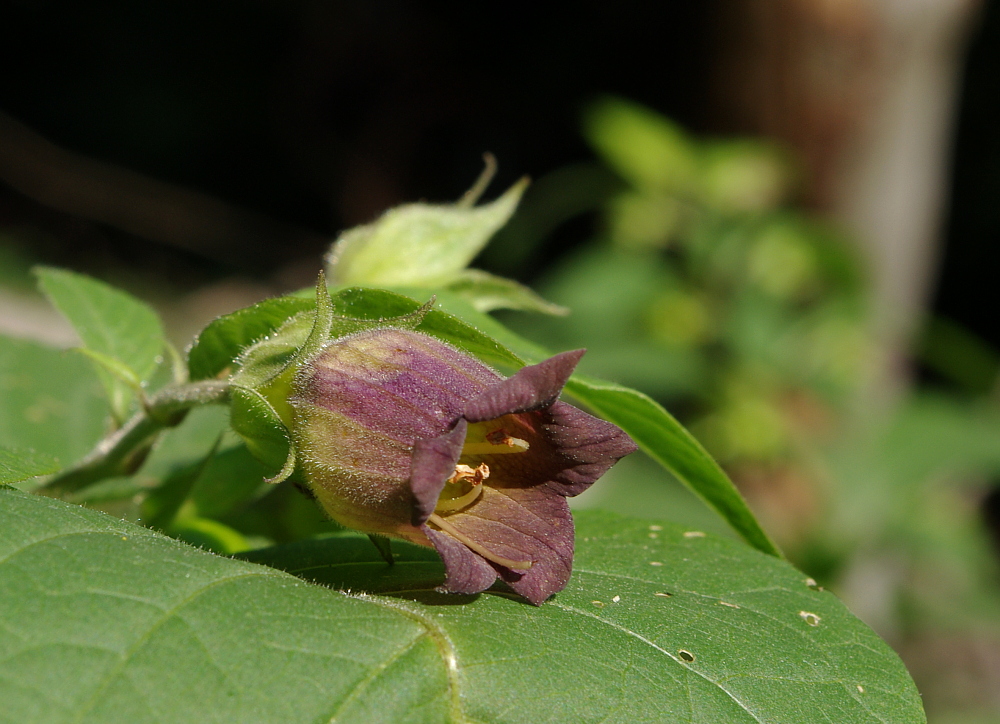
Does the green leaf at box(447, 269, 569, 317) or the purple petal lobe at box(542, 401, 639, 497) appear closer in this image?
the purple petal lobe at box(542, 401, 639, 497)

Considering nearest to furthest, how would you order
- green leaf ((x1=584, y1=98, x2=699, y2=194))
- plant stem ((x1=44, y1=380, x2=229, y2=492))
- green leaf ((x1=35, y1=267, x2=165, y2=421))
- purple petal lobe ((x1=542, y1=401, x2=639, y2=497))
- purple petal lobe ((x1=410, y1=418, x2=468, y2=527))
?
1. purple petal lobe ((x1=410, y1=418, x2=468, y2=527))
2. purple petal lobe ((x1=542, y1=401, x2=639, y2=497))
3. plant stem ((x1=44, y1=380, x2=229, y2=492))
4. green leaf ((x1=35, y1=267, x2=165, y2=421))
5. green leaf ((x1=584, y1=98, x2=699, y2=194))

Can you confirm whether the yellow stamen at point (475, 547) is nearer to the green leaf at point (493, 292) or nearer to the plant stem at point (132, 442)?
the plant stem at point (132, 442)

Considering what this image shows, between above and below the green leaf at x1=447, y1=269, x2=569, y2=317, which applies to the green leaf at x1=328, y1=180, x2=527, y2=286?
above

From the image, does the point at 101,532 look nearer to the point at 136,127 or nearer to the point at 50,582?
the point at 50,582

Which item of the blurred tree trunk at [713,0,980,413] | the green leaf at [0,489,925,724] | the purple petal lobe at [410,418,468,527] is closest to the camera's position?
the green leaf at [0,489,925,724]

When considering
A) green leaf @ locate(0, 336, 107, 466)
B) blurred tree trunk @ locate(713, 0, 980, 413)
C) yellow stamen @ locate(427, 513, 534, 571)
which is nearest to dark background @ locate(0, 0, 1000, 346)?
blurred tree trunk @ locate(713, 0, 980, 413)

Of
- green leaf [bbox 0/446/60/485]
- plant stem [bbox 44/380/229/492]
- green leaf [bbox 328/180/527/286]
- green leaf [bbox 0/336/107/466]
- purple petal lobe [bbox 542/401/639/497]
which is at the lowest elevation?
green leaf [bbox 0/336/107/466]

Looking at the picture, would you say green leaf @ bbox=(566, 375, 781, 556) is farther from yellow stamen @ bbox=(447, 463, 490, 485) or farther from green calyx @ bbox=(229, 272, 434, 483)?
green calyx @ bbox=(229, 272, 434, 483)

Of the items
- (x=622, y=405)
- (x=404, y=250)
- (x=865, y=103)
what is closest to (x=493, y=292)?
(x=404, y=250)
